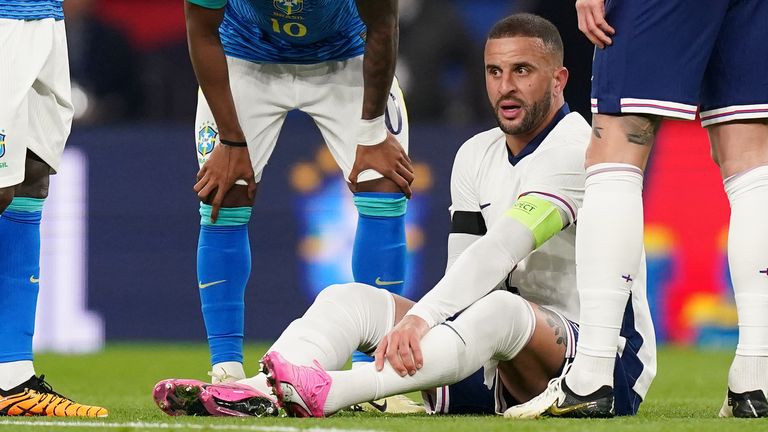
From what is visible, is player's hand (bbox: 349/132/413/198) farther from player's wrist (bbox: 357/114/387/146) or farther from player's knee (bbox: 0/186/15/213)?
player's knee (bbox: 0/186/15/213)

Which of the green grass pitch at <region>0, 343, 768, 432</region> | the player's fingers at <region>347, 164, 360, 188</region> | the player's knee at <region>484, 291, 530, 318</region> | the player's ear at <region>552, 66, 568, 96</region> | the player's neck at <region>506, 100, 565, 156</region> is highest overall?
the player's ear at <region>552, 66, 568, 96</region>

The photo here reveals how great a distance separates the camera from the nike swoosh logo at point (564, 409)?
327cm

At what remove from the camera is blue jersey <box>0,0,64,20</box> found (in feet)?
11.8

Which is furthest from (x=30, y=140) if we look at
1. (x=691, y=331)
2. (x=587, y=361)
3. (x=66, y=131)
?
(x=691, y=331)

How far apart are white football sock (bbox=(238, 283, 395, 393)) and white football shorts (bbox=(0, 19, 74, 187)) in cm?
87

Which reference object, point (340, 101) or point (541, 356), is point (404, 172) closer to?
point (340, 101)

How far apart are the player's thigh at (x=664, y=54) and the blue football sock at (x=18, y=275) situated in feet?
5.61

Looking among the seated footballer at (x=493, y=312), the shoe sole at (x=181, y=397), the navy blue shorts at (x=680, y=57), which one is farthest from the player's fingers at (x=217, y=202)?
the navy blue shorts at (x=680, y=57)

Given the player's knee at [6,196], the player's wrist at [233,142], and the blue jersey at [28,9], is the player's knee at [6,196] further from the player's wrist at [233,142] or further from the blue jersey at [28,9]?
the player's wrist at [233,142]

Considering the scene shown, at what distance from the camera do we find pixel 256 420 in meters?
3.19

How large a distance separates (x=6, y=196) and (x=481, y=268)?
129 centimetres

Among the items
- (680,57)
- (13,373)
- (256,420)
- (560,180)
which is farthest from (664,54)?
(13,373)

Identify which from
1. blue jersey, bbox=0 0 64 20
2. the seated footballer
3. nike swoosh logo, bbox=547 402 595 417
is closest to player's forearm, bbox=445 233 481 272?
the seated footballer

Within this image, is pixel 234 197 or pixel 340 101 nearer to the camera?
pixel 234 197
